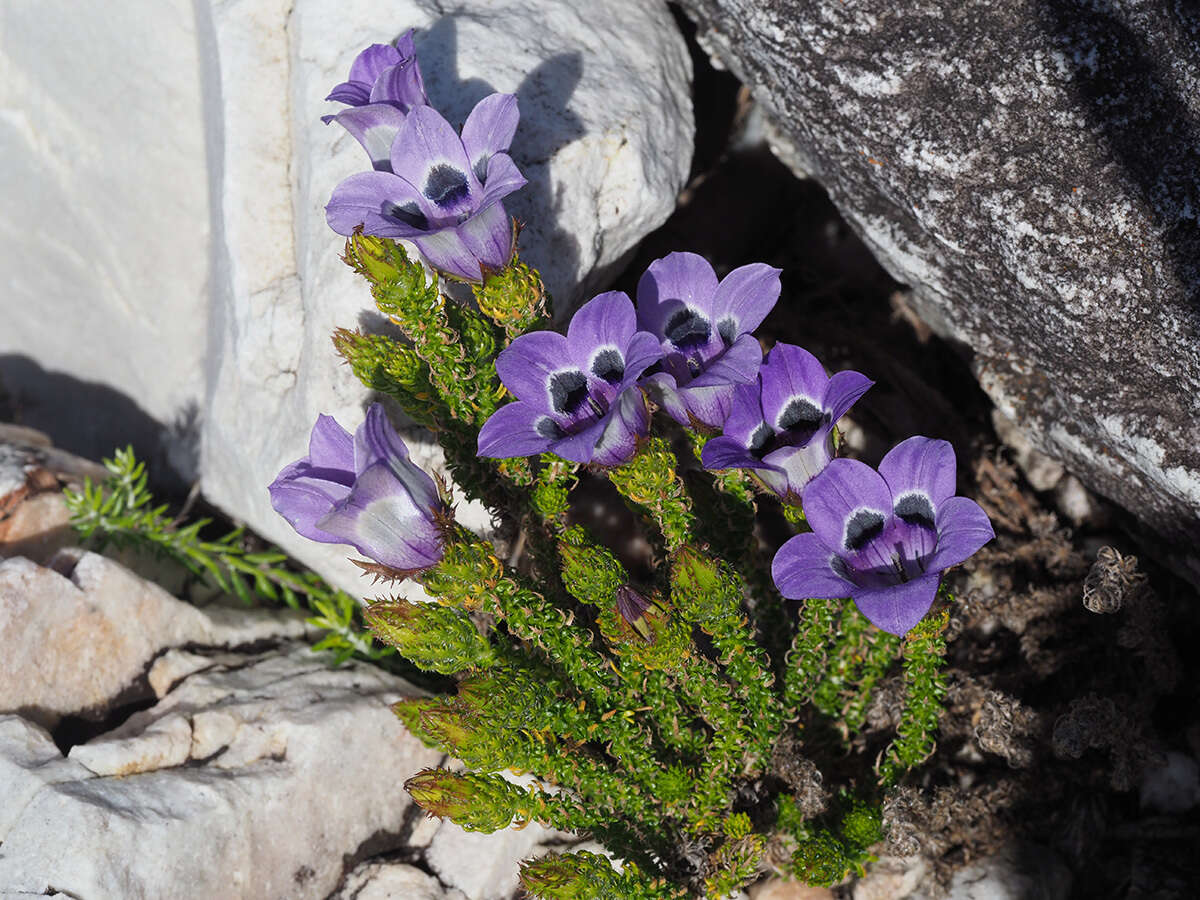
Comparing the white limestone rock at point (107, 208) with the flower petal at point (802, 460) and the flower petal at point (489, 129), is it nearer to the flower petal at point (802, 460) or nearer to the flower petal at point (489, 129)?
the flower petal at point (489, 129)

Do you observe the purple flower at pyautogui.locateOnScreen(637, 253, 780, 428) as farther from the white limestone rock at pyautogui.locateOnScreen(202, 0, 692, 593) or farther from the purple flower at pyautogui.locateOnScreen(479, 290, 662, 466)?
the white limestone rock at pyautogui.locateOnScreen(202, 0, 692, 593)

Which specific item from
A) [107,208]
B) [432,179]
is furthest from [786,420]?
[107,208]

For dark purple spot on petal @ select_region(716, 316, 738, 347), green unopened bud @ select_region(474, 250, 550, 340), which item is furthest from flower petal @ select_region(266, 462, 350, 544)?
dark purple spot on petal @ select_region(716, 316, 738, 347)

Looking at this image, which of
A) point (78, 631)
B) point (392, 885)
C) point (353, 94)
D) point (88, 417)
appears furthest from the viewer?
point (88, 417)

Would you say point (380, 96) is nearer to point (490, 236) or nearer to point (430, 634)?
point (490, 236)

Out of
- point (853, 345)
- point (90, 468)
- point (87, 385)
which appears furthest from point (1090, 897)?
point (87, 385)

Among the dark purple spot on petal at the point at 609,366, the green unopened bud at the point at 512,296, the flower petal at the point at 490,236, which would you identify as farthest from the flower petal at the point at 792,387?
the flower petal at the point at 490,236
